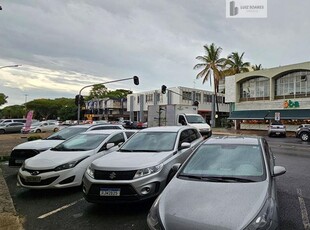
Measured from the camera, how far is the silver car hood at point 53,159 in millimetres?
6388

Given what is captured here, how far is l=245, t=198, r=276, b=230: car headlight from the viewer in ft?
9.91

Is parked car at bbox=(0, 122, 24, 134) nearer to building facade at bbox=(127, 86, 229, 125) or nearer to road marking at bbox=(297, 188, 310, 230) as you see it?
building facade at bbox=(127, 86, 229, 125)

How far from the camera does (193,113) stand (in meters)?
24.4

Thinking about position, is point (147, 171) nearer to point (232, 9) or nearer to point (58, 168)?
point (58, 168)

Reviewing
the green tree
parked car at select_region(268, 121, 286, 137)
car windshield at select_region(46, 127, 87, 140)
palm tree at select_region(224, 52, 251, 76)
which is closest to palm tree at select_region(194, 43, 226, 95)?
palm tree at select_region(224, 52, 251, 76)

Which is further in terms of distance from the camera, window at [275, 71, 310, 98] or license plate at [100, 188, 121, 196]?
window at [275, 71, 310, 98]

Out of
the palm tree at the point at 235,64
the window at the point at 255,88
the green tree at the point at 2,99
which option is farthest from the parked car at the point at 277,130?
the green tree at the point at 2,99

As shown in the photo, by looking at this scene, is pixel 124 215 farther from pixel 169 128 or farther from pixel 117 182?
pixel 169 128

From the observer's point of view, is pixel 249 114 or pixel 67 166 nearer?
pixel 67 166

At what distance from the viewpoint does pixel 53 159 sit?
660cm

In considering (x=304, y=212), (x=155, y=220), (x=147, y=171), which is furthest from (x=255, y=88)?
(x=155, y=220)

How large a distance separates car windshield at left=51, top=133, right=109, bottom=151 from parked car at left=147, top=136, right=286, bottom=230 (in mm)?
3573

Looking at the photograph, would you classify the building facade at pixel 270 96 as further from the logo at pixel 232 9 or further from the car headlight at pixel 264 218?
the car headlight at pixel 264 218

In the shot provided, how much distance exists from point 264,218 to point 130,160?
293 cm
